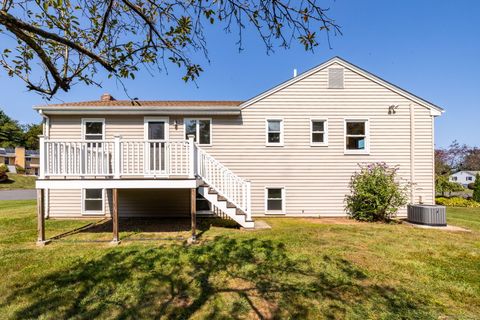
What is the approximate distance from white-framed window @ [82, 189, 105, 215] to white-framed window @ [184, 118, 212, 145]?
4.04 m

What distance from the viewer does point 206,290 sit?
3814mm

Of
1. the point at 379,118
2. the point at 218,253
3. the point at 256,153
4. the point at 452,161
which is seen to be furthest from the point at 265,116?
the point at 452,161

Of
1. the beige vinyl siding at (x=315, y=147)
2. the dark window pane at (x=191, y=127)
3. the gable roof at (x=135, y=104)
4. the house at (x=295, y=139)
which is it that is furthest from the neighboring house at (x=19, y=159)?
the beige vinyl siding at (x=315, y=147)

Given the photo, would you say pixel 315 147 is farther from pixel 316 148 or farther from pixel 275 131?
pixel 275 131

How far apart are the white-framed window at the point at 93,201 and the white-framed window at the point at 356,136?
31.9ft

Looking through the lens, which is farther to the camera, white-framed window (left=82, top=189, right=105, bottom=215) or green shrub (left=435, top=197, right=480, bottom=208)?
green shrub (left=435, top=197, right=480, bottom=208)

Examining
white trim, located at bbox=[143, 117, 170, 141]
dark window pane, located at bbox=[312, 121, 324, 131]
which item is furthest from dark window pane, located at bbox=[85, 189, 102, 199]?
dark window pane, located at bbox=[312, 121, 324, 131]

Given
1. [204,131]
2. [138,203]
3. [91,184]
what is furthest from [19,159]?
[91,184]

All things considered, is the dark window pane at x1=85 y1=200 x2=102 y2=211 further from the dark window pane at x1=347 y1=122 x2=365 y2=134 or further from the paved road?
the paved road

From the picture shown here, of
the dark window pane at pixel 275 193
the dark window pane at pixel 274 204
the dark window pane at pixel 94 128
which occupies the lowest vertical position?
the dark window pane at pixel 274 204

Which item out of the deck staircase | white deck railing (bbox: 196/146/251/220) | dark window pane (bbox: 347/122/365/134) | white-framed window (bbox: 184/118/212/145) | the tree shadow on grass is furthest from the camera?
dark window pane (bbox: 347/122/365/134)

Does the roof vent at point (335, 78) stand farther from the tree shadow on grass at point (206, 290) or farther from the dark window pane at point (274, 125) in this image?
the tree shadow on grass at point (206, 290)

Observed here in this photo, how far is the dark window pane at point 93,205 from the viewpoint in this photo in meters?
9.50

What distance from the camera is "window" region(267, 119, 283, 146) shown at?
9.78 m
